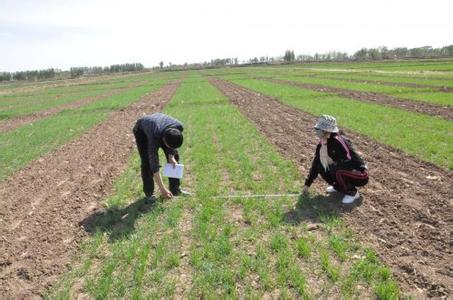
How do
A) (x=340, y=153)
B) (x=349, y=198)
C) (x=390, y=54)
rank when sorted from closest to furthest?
(x=340, y=153) < (x=349, y=198) < (x=390, y=54)

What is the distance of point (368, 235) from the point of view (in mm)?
5402

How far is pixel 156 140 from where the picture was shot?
6.06 m

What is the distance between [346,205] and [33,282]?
15.5 feet

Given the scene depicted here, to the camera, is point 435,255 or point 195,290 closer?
point 195,290

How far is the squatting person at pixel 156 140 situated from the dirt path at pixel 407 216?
113 inches

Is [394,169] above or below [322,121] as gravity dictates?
below

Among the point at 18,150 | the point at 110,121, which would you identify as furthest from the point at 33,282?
the point at 110,121

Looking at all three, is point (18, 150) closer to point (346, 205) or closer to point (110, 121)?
point (110, 121)

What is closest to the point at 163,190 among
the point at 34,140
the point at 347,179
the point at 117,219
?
the point at 117,219

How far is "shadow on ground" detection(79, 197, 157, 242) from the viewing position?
19.7 feet

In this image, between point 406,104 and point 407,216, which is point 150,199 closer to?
point 407,216

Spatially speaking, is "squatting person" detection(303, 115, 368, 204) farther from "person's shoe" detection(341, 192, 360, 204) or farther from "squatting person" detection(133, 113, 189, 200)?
"squatting person" detection(133, 113, 189, 200)

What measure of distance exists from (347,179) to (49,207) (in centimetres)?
535

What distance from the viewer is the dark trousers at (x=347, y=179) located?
6348mm
